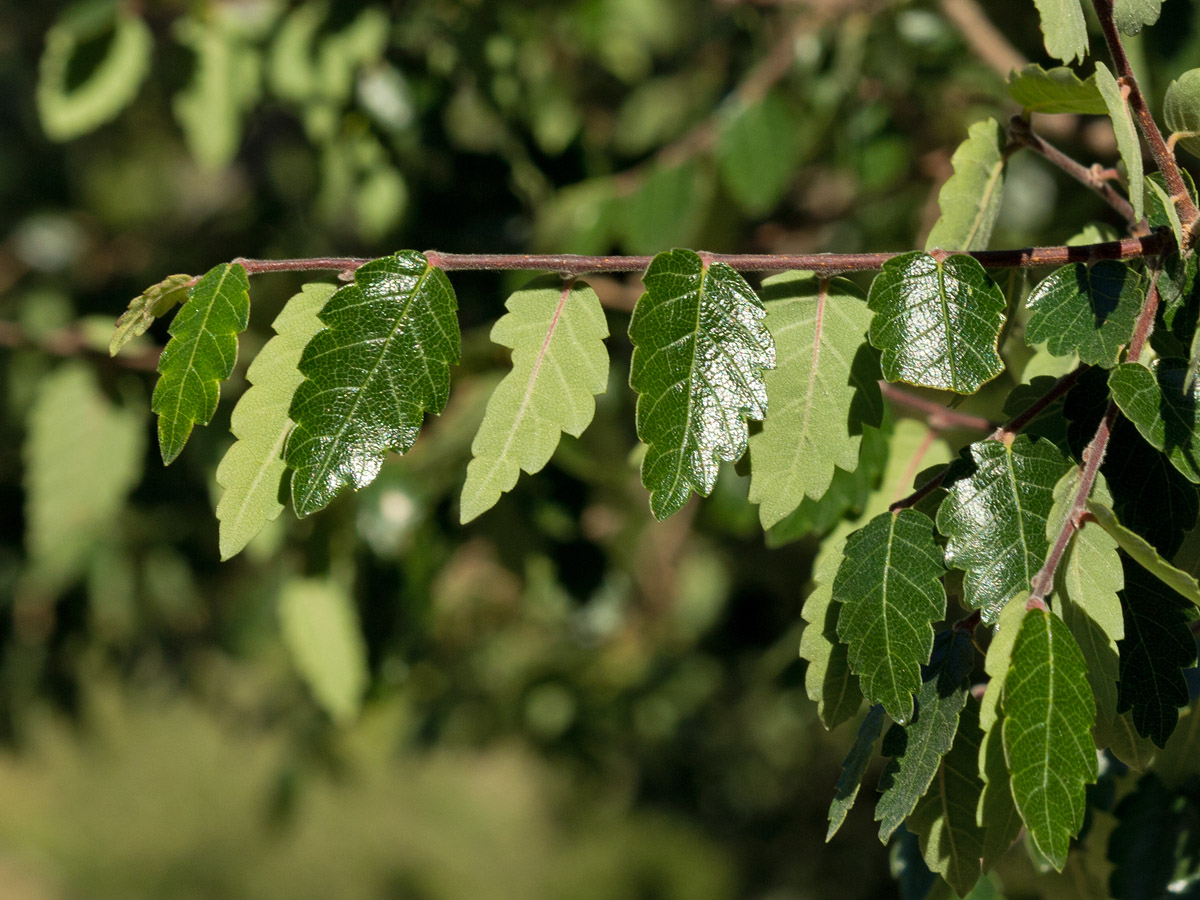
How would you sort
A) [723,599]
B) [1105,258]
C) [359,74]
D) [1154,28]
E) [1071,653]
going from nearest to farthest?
1. [1071,653]
2. [1105,258]
3. [1154,28]
4. [359,74]
5. [723,599]

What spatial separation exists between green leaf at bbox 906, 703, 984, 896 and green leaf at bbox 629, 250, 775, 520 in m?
0.23

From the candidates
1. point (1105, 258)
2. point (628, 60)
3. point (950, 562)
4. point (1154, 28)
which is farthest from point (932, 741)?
point (628, 60)

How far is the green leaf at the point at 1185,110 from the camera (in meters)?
0.70

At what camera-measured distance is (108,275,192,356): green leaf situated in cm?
73

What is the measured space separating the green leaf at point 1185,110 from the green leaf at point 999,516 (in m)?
0.24

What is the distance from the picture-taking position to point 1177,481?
68 cm

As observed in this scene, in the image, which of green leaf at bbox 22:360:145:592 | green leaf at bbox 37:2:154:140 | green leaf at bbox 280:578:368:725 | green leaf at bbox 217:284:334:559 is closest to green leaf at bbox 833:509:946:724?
green leaf at bbox 217:284:334:559

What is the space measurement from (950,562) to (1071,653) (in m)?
0.09

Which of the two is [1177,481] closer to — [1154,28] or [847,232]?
[1154,28]

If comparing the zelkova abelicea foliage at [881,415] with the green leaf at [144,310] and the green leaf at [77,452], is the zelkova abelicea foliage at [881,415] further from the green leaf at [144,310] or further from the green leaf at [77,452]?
the green leaf at [77,452]

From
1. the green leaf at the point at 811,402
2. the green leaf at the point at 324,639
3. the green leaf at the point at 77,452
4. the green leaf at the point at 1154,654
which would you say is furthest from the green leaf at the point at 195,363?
the green leaf at the point at 77,452

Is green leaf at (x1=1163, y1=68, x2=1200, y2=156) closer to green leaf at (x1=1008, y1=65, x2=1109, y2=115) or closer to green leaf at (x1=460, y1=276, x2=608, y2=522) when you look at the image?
green leaf at (x1=1008, y1=65, x2=1109, y2=115)

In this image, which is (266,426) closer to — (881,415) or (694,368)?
(694,368)

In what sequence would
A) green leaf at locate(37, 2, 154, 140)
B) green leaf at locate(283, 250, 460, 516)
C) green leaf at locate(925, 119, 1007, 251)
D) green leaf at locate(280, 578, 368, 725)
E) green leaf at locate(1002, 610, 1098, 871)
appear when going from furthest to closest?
1. green leaf at locate(37, 2, 154, 140)
2. green leaf at locate(280, 578, 368, 725)
3. green leaf at locate(925, 119, 1007, 251)
4. green leaf at locate(283, 250, 460, 516)
5. green leaf at locate(1002, 610, 1098, 871)
